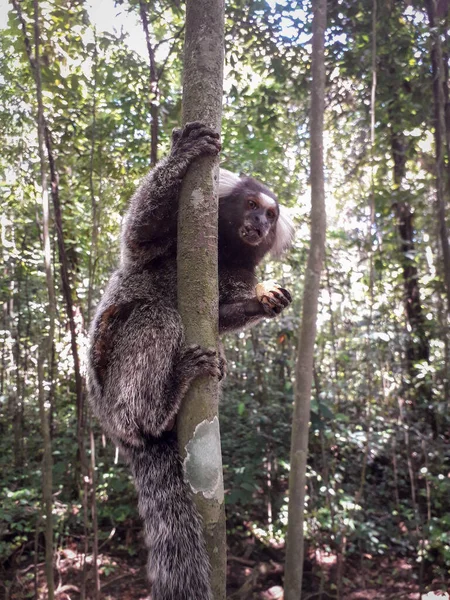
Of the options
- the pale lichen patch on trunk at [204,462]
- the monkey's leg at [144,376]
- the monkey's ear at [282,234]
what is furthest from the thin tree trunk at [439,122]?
the pale lichen patch on trunk at [204,462]

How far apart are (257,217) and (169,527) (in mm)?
2334

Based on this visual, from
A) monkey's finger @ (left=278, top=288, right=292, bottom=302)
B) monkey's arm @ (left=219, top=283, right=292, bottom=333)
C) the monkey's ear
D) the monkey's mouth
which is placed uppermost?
the monkey's ear

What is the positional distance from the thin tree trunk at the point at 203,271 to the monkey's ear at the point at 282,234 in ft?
7.42

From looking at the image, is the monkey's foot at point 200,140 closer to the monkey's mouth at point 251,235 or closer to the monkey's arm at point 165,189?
the monkey's arm at point 165,189

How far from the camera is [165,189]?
9.54 ft

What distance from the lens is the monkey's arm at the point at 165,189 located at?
7.82 feet

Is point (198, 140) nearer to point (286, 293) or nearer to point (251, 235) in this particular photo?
point (286, 293)

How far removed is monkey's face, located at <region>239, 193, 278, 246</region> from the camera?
12.3 ft

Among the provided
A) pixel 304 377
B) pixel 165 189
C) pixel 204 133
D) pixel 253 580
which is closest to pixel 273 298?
pixel 165 189

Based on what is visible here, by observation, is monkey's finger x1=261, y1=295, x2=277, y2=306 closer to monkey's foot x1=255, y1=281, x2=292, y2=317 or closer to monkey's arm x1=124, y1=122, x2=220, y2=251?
monkey's foot x1=255, y1=281, x2=292, y2=317

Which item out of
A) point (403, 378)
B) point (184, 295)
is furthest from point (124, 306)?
point (403, 378)

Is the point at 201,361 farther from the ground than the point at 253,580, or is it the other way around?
the point at 201,361

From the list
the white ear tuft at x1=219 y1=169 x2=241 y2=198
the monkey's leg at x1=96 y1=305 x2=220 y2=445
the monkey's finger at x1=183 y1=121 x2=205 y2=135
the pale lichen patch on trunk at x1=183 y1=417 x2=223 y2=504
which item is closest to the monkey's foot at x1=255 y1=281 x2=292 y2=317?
the monkey's leg at x1=96 y1=305 x2=220 y2=445

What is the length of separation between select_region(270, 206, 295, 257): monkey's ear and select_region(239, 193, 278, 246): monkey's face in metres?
0.36
